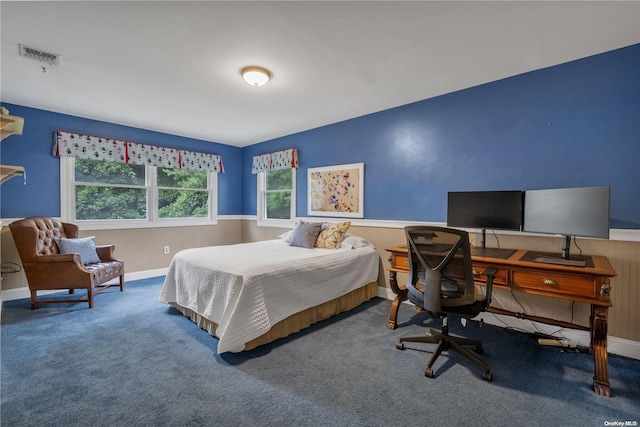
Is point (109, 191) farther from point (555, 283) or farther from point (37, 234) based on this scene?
point (555, 283)

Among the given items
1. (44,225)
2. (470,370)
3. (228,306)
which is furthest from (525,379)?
(44,225)

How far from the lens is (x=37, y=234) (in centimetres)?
305

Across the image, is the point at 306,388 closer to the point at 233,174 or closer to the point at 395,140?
the point at 395,140

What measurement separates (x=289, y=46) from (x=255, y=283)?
6.03 ft

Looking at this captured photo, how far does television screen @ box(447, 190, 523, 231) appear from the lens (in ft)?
8.07

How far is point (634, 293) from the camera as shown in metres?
2.15

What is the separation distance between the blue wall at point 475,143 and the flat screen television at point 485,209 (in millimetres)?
250

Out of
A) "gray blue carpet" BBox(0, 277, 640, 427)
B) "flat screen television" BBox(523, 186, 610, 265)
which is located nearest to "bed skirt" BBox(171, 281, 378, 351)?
"gray blue carpet" BBox(0, 277, 640, 427)

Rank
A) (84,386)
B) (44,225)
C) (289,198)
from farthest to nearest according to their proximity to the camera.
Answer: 1. (289,198)
2. (44,225)
3. (84,386)

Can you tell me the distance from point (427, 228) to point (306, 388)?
4.32 feet

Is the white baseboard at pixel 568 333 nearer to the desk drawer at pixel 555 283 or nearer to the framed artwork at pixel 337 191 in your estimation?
the desk drawer at pixel 555 283

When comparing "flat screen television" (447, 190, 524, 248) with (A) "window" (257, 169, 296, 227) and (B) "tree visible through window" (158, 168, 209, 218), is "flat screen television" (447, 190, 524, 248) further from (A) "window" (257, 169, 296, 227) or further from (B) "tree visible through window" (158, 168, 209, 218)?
(B) "tree visible through window" (158, 168, 209, 218)

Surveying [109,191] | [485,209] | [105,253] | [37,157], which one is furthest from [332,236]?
[37,157]

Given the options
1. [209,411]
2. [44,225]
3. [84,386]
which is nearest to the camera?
[209,411]
